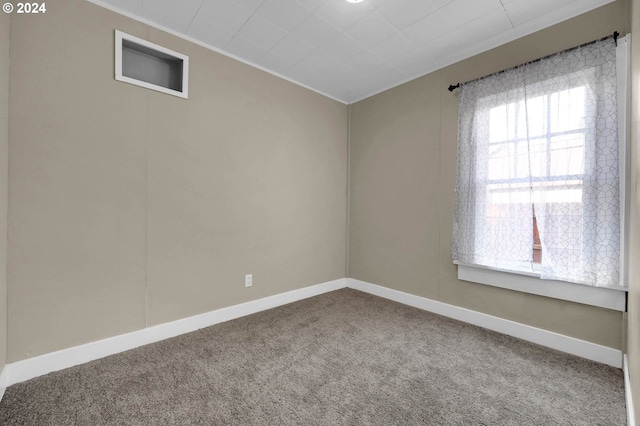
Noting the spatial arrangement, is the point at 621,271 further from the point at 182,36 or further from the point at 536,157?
the point at 182,36

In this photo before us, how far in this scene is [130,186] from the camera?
207 cm

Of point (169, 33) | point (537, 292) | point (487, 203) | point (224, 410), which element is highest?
point (169, 33)

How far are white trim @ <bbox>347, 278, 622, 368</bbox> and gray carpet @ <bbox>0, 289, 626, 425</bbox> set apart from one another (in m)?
0.08

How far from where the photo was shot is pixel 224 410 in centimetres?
144

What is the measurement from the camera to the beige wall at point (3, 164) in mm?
1535

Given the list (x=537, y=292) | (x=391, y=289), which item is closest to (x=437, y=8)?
(x=537, y=292)

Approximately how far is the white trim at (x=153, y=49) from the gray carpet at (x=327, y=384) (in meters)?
2.09

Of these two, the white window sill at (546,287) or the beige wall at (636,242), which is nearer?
the beige wall at (636,242)

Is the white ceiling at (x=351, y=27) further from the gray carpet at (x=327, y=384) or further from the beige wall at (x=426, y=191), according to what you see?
the gray carpet at (x=327, y=384)

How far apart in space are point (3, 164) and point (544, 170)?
12.2 feet

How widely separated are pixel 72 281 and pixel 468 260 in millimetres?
3243

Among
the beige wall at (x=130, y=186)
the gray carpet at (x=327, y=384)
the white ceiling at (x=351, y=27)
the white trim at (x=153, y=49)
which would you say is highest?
the white ceiling at (x=351, y=27)

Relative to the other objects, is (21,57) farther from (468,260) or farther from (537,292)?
(537,292)

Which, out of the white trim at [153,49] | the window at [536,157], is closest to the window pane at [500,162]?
the window at [536,157]
